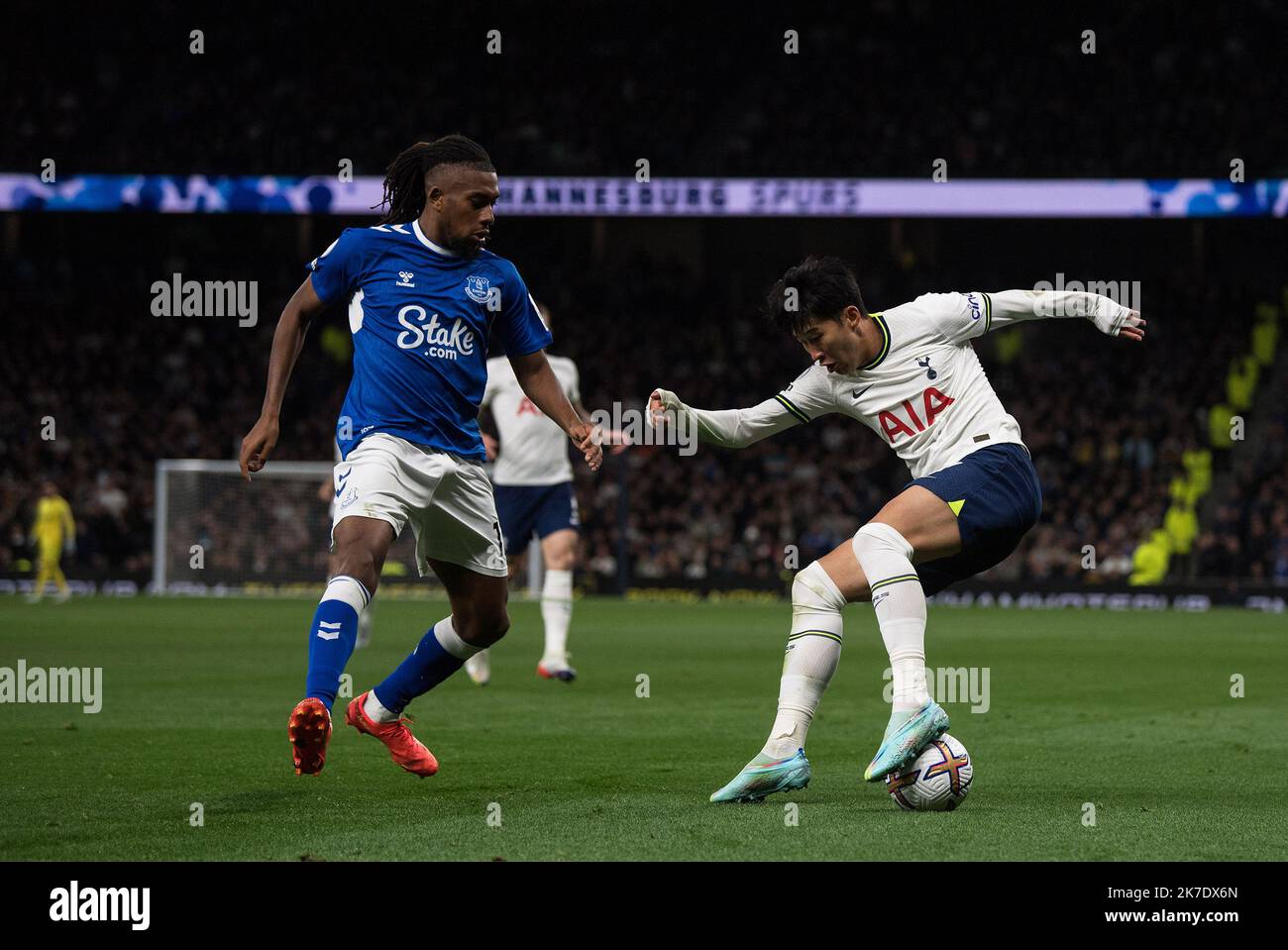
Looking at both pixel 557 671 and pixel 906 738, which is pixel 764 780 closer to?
pixel 906 738

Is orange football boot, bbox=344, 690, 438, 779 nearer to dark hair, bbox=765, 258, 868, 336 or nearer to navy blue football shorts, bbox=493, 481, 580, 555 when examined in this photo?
dark hair, bbox=765, 258, 868, 336

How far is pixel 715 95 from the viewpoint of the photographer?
31.2 metres

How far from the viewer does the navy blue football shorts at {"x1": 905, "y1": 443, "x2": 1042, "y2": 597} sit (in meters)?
6.09

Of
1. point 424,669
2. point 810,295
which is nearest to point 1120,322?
point 810,295

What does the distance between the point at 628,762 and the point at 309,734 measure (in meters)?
2.44

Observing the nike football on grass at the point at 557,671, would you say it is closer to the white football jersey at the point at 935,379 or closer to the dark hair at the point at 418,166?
the white football jersey at the point at 935,379

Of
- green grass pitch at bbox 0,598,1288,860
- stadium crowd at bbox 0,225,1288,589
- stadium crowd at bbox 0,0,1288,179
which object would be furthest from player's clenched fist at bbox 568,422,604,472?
stadium crowd at bbox 0,0,1288,179

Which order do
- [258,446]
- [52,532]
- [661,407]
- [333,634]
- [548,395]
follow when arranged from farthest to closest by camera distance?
[52,532] < [548,395] < [661,407] < [258,446] < [333,634]

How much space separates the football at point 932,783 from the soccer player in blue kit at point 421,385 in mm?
1671

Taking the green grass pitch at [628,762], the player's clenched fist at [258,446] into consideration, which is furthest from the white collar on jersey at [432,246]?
the green grass pitch at [628,762]

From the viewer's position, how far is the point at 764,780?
591 centimetres

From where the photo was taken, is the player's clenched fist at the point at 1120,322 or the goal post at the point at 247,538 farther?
the goal post at the point at 247,538

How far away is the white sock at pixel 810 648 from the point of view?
6133 millimetres

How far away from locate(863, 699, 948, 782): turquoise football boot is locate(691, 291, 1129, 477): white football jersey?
1062 millimetres
